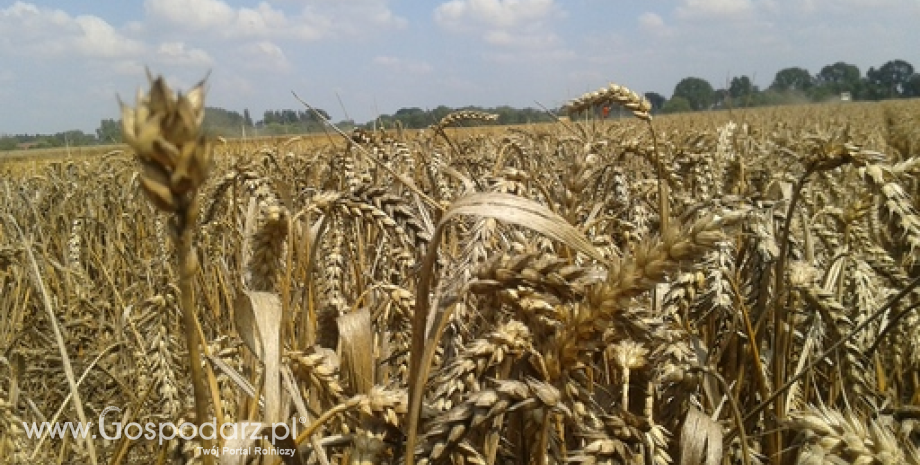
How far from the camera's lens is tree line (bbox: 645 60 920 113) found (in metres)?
10.5

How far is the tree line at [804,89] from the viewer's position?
10509mm

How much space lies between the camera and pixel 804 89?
2461 centimetres

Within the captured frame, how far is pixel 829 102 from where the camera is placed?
19.1 metres

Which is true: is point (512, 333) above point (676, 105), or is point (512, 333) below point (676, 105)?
below

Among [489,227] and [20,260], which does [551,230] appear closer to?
[489,227]

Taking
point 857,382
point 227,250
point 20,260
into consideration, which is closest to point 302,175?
point 227,250

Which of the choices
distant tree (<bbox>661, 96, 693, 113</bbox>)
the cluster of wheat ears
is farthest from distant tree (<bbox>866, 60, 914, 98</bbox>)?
the cluster of wheat ears

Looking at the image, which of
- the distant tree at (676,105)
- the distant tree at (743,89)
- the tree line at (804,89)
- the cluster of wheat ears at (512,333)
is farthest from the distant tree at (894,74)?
the cluster of wheat ears at (512,333)

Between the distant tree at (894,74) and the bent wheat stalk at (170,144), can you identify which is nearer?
the bent wheat stalk at (170,144)

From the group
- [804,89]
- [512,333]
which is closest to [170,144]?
[512,333]

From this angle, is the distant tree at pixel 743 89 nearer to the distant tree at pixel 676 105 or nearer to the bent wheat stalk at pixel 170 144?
the bent wheat stalk at pixel 170 144

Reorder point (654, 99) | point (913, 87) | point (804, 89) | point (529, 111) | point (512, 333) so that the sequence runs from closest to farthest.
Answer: point (512, 333) → point (529, 111) → point (654, 99) → point (804, 89) → point (913, 87)

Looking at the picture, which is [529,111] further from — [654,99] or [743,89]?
[743,89]

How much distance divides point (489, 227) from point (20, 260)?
2.05 m
